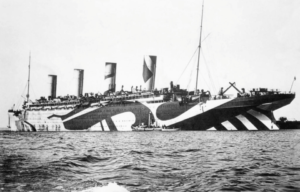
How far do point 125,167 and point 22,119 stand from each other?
5187 cm

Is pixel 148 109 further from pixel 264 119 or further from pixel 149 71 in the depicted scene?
pixel 264 119

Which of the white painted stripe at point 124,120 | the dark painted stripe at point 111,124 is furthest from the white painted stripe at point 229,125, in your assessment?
the dark painted stripe at point 111,124

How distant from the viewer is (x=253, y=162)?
1054 centimetres

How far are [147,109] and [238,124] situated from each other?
11457 mm

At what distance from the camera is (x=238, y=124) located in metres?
36.7

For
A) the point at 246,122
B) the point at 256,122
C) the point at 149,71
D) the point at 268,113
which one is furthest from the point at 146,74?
the point at 268,113

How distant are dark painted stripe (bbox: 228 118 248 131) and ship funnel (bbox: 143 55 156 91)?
14200 millimetres

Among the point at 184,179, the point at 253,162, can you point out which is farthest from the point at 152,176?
the point at 253,162

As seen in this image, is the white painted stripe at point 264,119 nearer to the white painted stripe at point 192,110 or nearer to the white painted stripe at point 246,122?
the white painted stripe at point 246,122

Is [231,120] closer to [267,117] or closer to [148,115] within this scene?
[267,117]

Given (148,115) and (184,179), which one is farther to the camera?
(148,115)

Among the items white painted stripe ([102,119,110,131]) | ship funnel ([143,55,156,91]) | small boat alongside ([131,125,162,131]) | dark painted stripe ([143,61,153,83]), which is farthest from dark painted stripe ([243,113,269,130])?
white painted stripe ([102,119,110,131])

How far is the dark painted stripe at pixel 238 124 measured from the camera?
3649 centimetres

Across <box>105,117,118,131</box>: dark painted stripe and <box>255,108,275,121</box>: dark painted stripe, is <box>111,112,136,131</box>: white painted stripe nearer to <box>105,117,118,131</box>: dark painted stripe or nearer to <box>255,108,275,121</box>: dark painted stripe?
<box>105,117,118,131</box>: dark painted stripe
